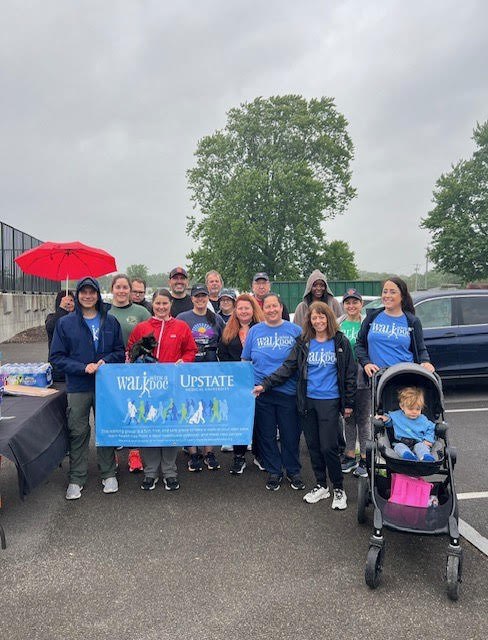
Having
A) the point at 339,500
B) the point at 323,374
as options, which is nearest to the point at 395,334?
the point at 323,374

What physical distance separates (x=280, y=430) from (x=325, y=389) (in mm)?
753

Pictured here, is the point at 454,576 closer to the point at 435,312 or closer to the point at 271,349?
the point at 271,349

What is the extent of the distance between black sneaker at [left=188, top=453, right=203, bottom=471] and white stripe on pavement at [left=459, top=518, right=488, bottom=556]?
8.32ft

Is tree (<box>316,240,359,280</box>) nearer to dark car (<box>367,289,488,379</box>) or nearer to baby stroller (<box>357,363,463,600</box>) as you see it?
dark car (<box>367,289,488,379</box>)

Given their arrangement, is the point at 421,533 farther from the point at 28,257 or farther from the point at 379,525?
the point at 28,257

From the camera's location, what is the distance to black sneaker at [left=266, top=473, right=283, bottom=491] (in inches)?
175

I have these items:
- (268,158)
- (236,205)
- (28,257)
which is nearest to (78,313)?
(28,257)

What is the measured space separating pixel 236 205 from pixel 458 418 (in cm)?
2826

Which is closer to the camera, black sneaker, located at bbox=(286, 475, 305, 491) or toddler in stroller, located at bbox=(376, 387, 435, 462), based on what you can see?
toddler in stroller, located at bbox=(376, 387, 435, 462)

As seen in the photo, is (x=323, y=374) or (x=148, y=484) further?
(x=148, y=484)

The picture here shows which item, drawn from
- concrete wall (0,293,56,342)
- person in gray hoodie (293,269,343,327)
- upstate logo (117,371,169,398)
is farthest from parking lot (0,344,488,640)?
concrete wall (0,293,56,342)

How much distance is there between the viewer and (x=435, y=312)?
8016 millimetres

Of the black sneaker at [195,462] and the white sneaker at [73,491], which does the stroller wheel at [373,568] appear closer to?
the black sneaker at [195,462]

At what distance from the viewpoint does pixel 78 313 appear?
444cm
